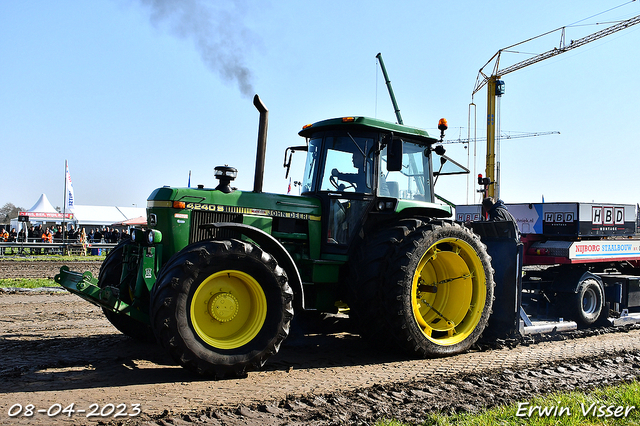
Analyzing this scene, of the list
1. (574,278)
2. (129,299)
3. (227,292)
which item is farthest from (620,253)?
(129,299)

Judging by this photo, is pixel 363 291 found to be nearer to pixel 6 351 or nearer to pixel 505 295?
pixel 505 295

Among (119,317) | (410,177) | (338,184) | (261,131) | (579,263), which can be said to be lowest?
(119,317)

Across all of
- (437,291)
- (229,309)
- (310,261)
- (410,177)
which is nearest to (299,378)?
(229,309)

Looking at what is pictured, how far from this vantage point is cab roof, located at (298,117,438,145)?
20.6ft

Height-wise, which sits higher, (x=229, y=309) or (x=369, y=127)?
(x=369, y=127)

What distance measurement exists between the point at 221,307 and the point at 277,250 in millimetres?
856

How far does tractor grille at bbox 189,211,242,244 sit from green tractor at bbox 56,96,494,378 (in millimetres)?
11

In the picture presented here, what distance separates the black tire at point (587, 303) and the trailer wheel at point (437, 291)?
273 cm

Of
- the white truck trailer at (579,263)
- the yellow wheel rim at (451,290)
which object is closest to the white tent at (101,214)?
the white truck trailer at (579,263)

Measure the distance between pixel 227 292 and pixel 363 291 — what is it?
155 cm

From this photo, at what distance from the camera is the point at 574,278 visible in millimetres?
8656

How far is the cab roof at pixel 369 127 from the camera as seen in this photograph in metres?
6.27

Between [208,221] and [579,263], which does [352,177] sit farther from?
[579,263]

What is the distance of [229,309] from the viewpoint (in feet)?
16.8
